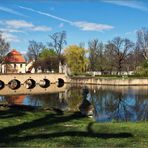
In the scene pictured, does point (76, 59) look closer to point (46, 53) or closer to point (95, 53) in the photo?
point (95, 53)

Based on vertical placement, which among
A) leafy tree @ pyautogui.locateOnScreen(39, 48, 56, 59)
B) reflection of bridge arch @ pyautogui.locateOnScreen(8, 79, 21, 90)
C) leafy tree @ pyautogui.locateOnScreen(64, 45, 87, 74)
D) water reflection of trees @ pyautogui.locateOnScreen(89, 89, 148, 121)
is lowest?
water reflection of trees @ pyautogui.locateOnScreen(89, 89, 148, 121)

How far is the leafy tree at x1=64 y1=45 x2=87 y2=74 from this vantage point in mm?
107250

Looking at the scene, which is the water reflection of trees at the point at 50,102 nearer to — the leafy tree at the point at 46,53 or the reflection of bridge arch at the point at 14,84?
the reflection of bridge arch at the point at 14,84

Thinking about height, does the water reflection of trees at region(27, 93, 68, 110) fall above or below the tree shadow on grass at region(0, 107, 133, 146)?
below

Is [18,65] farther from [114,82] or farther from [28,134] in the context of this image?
[28,134]

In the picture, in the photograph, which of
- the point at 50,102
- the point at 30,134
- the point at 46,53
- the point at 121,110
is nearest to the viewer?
the point at 30,134

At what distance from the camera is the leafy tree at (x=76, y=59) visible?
10725 centimetres

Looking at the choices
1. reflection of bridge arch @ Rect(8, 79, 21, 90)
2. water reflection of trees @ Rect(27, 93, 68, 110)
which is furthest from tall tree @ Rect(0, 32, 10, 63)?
water reflection of trees @ Rect(27, 93, 68, 110)

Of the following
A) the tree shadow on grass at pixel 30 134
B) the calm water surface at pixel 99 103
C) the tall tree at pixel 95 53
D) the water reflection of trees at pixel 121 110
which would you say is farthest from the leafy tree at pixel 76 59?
the tree shadow on grass at pixel 30 134

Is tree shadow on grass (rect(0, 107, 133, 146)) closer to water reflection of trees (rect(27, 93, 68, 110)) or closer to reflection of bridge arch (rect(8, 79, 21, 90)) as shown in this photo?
water reflection of trees (rect(27, 93, 68, 110))

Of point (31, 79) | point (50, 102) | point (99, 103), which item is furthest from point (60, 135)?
point (31, 79)

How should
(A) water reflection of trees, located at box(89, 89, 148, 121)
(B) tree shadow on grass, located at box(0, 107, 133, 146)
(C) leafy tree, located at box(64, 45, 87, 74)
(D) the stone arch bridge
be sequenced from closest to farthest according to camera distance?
(B) tree shadow on grass, located at box(0, 107, 133, 146) → (A) water reflection of trees, located at box(89, 89, 148, 121) → (D) the stone arch bridge → (C) leafy tree, located at box(64, 45, 87, 74)

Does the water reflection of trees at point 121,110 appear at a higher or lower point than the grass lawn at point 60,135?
lower

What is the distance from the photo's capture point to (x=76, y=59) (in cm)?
10769
